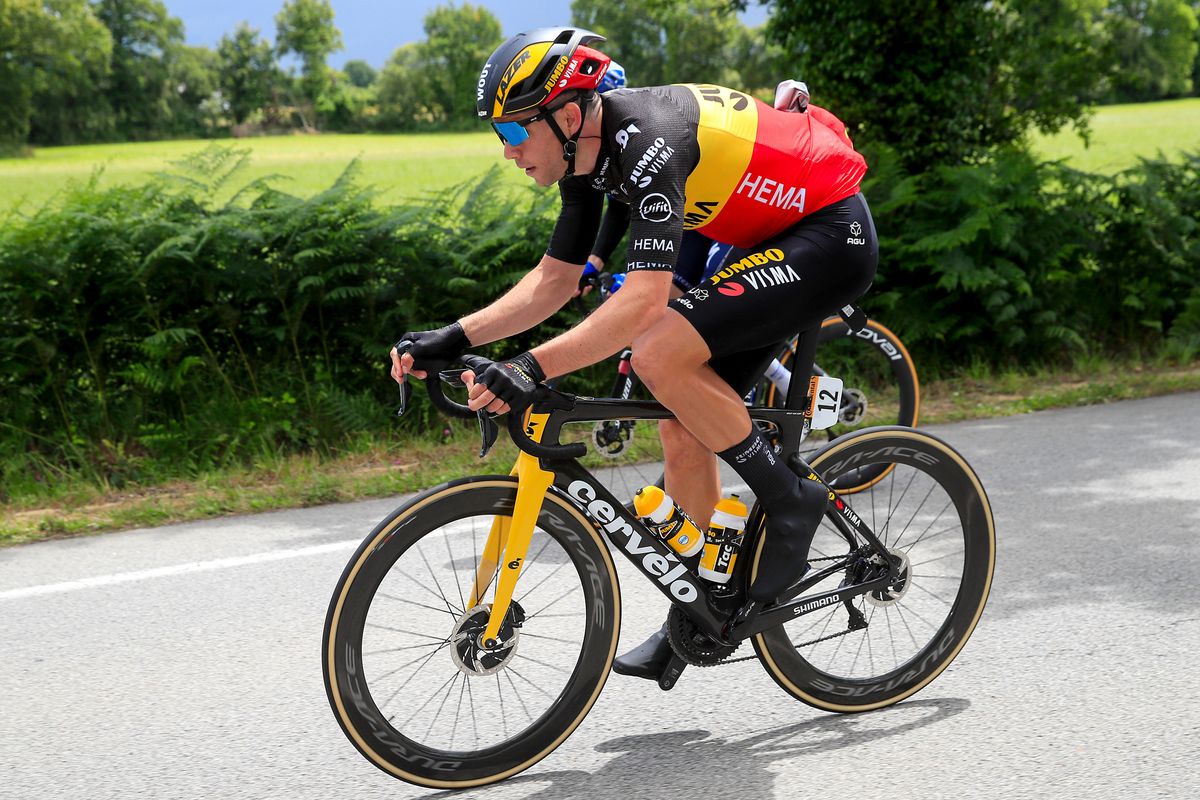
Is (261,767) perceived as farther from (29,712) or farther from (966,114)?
(966,114)

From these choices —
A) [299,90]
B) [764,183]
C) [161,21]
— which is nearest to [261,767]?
[764,183]

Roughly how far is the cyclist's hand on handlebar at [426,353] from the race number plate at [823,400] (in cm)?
108

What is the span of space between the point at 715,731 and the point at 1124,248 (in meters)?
6.97

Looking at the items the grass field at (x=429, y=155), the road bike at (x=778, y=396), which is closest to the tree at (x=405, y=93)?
the grass field at (x=429, y=155)

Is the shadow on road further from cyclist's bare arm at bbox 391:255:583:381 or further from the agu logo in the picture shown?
the agu logo

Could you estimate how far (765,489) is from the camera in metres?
3.28

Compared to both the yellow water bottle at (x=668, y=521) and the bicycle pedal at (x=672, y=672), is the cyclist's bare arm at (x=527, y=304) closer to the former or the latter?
the yellow water bottle at (x=668, y=521)

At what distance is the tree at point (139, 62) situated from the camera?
78.2m

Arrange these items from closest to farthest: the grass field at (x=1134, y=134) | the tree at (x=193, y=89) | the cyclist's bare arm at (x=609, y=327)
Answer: the cyclist's bare arm at (x=609, y=327), the grass field at (x=1134, y=134), the tree at (x=193, y=89)

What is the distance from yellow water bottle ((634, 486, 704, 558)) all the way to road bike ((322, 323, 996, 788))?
4 centimetres

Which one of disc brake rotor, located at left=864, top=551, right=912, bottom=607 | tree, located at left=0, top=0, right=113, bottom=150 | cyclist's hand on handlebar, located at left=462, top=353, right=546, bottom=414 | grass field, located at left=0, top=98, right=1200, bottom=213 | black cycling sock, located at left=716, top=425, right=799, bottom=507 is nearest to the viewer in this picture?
cyclist's hand on handlebar, located at left=462, top=353, right=546, bottom=414

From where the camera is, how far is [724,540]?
3.43m

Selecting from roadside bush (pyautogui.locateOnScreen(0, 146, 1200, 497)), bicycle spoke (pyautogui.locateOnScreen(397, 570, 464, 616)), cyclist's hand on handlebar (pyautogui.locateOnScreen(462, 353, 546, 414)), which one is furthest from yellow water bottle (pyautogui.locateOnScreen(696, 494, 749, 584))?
roadside bush (pyautogui.locateOnScreen(0, 146, 1200, 497))

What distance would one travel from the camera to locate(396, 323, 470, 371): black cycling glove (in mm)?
3102
